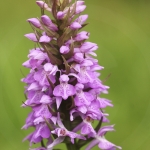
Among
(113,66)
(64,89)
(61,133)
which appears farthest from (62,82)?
(113,66)

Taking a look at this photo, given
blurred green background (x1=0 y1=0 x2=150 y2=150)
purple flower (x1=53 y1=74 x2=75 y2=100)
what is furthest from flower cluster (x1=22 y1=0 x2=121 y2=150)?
blurred green background (x1=0 y1=0 x2=150 y2=150)

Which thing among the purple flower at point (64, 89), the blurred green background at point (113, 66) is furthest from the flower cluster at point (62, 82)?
the blurred green background at point (113, 66)

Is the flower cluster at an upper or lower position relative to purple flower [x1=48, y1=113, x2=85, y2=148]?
upper

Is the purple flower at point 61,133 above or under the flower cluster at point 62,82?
under

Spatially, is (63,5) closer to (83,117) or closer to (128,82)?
(83,117)

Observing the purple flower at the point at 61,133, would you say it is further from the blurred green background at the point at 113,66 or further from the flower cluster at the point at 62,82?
the blurred green background at the point at 113,66

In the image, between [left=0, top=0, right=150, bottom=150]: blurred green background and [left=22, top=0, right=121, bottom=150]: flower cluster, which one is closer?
[left=22, top=0, right=121, bottom=150]: flower cluster

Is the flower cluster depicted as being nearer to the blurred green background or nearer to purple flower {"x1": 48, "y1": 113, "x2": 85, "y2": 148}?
purple flower {"x1": 48, "y1": 113, "x2": 85, "y2": 148}
